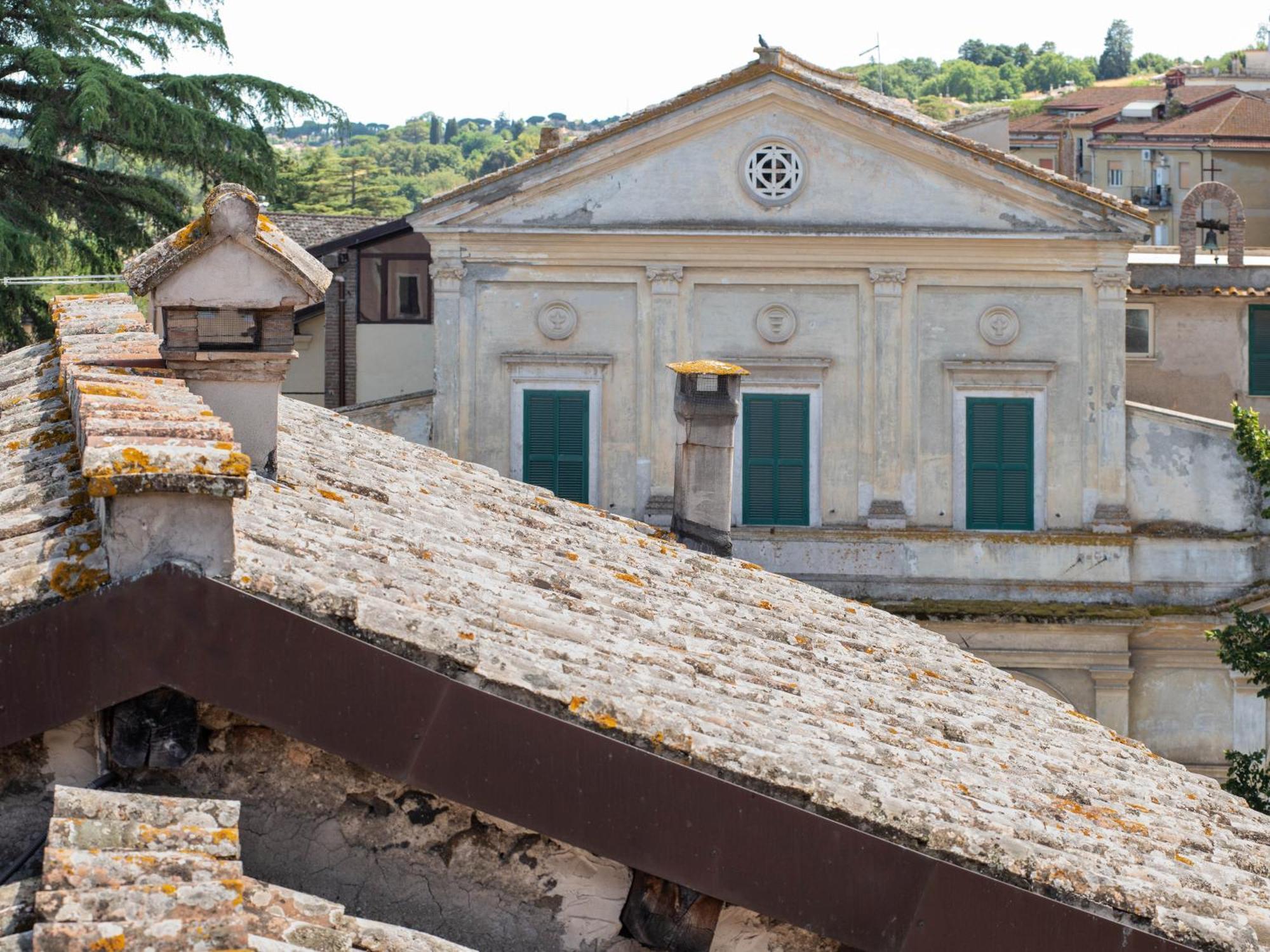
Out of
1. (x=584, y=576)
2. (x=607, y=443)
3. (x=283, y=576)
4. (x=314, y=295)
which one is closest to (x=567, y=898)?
(x=283, y=576)

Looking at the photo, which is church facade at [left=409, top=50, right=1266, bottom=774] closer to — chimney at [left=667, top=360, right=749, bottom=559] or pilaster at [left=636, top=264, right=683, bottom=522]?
pilaster at [left=636, top=264, right=683, bottom=522]

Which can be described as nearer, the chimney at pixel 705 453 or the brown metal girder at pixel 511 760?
the brown metal girder at pixel 511 760

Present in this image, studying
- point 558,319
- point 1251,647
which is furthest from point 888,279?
point 1251,647

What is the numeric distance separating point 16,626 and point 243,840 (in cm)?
78

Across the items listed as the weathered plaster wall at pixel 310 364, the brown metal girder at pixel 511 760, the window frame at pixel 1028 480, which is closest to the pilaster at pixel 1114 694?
the window frame at pixel 1028 480

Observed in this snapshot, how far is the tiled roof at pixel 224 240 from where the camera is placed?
6902 mm

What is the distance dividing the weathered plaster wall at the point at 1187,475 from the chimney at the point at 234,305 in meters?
17.0

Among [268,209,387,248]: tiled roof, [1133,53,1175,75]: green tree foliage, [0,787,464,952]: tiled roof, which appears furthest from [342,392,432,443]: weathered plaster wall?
[1133,53,1175,75]: green tree foliage

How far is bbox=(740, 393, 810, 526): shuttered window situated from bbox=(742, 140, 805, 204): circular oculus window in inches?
96.8

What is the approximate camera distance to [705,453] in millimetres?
13016

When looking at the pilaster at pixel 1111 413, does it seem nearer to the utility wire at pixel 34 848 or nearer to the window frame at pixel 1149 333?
the window frame at pixel 1149 333

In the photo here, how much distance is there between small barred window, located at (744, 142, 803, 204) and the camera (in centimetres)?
2230

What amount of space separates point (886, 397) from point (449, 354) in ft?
17.9

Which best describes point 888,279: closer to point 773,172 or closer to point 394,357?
point 773,172
